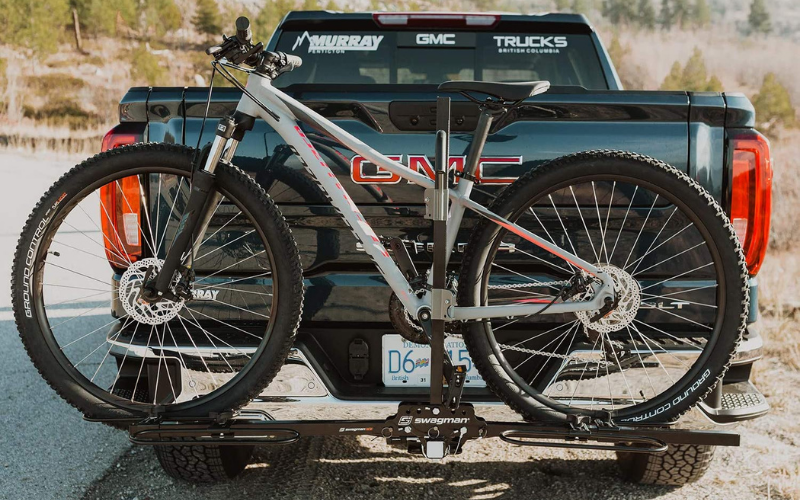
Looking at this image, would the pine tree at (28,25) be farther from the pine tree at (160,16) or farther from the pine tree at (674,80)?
the pine tree at (674,80)

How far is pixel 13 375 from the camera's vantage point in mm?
4605

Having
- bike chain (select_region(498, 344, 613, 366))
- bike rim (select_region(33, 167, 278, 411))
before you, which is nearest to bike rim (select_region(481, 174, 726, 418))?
bike chain (select_region(498, 344, 613, 366))

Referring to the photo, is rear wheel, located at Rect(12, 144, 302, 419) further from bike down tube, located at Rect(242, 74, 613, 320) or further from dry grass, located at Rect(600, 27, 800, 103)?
dry grass, located at Rect(600, 27, 800, 103)

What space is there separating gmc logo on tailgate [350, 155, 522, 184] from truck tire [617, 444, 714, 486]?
1309 millimetres

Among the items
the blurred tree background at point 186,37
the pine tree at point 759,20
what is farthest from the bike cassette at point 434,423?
the pine tree at point 759,20

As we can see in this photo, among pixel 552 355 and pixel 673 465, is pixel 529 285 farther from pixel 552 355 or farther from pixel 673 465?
pixel 673 465

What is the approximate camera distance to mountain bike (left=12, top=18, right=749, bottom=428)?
2.46 meters

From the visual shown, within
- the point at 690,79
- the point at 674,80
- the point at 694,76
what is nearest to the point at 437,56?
the point at 674,80

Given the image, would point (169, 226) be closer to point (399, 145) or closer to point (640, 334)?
point (399, 145)

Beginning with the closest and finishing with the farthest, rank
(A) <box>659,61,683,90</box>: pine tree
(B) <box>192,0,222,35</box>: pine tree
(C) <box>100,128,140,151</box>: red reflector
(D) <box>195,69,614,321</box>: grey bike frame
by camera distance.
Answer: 1. (D) <box>195,69,614,321</box>: grey bike frame
2. (C) <box>100,128,140,151</box>: red reflector
3. (A) <box>659,61,683,90</box>: pine tree
4. (B) <box>192,0,222,35</box>: pine tree

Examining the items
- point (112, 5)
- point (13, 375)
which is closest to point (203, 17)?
point (112, 5)

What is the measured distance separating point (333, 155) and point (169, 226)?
655 mm

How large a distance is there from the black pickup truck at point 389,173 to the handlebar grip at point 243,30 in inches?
9.1

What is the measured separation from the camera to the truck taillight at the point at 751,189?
2.63m
